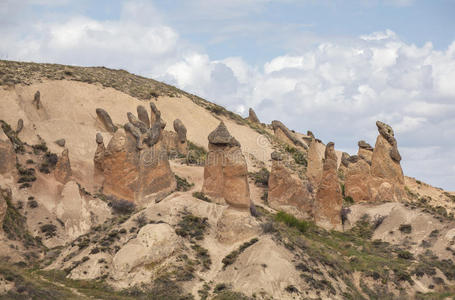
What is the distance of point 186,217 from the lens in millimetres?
32844

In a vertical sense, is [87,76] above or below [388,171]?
above

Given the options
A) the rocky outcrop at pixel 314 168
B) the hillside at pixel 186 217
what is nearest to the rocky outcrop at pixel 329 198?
the hillside at pixel 186 217

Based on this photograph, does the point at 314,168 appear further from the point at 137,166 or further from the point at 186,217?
the point at 186,217

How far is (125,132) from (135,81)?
108 feet

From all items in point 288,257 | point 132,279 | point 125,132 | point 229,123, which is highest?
point 229,123

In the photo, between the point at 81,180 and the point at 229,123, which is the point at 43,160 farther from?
the point at 229,123

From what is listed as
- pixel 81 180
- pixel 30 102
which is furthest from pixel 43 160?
pixel 30 102

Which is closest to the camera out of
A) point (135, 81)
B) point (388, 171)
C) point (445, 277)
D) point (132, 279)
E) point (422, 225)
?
point (132, 279)

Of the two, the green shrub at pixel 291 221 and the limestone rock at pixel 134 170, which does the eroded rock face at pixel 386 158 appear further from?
the limestone rock at pixel 134 170

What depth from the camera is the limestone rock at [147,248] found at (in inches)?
1137

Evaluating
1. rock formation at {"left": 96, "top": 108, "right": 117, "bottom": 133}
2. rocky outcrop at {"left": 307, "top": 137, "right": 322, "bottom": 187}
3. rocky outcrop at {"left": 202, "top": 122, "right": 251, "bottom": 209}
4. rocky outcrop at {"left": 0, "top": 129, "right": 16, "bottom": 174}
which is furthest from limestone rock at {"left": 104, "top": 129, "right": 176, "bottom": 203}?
rock formation at {"left": 96, "top": 108, "right": 117, "bottom": 133}

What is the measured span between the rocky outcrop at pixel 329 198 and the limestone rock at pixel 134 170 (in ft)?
32.0

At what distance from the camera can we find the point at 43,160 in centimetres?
4194

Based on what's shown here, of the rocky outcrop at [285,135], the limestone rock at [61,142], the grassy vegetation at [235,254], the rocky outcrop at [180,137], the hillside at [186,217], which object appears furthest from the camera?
the rocky outcrop at [285,135]
